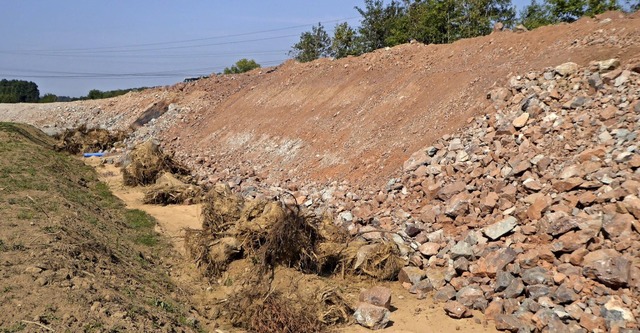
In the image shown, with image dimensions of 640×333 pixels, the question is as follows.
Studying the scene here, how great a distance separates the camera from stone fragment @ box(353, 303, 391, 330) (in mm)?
6277

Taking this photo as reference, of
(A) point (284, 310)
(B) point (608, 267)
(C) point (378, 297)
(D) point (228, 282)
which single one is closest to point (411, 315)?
(C) point (378, 297)

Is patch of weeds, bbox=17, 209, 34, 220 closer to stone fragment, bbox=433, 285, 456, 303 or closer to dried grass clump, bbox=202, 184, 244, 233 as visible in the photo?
dried grass clump, bbox=202, 184, 244, 233

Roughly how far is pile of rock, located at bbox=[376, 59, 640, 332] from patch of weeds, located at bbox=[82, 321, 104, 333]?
3.88 metres

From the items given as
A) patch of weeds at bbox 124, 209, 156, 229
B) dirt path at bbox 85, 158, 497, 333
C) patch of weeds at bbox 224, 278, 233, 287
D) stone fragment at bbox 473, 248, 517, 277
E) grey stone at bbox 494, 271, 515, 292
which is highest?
patch of weeds at bbox 124, 209, 156, 229

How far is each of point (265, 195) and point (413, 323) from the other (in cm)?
606

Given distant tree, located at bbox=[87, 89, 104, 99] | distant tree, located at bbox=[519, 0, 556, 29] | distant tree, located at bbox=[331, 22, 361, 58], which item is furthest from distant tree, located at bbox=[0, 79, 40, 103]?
distant tree, located at bbox=[519, 0, 556, 29]

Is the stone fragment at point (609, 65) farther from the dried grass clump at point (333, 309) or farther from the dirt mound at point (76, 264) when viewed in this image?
the dirt mound at point (76, 264)

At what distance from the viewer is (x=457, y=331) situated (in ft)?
20.2

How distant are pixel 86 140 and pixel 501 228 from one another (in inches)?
688

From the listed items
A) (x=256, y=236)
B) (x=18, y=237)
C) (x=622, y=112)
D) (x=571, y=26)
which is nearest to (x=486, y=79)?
(x=571, y=26)

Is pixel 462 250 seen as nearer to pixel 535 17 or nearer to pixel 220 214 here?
pixel 220 214

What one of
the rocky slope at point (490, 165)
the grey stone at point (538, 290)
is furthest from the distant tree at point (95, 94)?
the grey stone at point (538, 290)

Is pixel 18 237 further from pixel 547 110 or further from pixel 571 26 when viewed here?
pixel 571 26

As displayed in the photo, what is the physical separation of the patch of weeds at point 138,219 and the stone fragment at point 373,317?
5.35 meters
